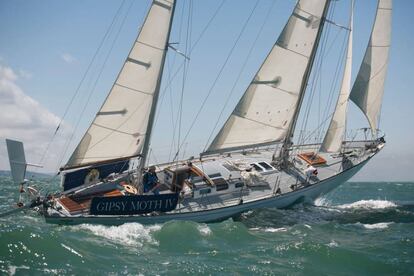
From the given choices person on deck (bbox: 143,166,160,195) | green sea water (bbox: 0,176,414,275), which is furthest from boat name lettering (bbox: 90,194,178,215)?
person on deck (bbox: 143,166,160,195)

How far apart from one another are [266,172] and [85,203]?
31.9 feet

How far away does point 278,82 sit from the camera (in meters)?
24.2

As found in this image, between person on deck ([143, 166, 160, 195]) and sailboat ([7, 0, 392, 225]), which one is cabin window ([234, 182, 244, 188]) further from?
person on deck ([143, 166, 160, 195])

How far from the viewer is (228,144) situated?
23672 mm

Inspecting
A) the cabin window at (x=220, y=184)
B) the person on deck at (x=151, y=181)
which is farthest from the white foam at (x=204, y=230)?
the person on deck at (x=151, y=181)

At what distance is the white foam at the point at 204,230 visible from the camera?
17981 mm

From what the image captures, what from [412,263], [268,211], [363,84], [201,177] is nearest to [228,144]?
[201,177]

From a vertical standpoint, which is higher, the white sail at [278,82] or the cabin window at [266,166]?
the white sail at [278,82]

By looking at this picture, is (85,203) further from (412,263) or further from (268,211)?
(412,263)

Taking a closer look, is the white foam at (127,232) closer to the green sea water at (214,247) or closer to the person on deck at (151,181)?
the green sea water at (214,247)

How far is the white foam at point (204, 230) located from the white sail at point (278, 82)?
6.47 metres

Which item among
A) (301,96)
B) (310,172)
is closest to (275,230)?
(310,172)

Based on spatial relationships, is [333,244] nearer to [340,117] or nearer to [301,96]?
[301,96]

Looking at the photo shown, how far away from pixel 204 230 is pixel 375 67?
590 inches
